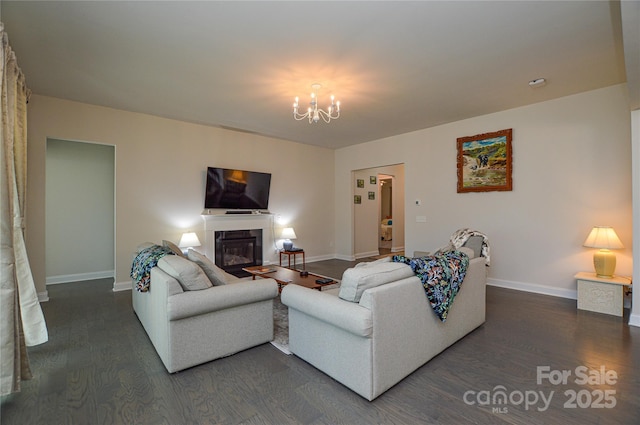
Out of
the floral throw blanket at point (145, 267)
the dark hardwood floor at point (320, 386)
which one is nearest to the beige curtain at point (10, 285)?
the dark hardwood floor at point (320, 386)

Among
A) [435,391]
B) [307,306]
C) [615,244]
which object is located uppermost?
[615,244]

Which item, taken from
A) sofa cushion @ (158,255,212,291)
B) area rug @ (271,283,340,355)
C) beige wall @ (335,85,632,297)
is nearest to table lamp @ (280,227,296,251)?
area rug @ (271,283,340,355)

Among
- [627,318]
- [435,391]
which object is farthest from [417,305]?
[627,318]

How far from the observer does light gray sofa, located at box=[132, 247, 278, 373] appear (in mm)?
2223

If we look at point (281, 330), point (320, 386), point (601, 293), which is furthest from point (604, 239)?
point (281, 330)

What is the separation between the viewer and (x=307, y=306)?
2215 millimetres

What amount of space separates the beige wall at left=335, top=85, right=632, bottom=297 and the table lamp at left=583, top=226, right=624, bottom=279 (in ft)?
1.17

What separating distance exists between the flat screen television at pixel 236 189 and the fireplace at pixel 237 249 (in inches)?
20.8

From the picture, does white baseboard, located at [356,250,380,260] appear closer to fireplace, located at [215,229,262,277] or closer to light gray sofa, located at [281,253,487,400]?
fireplace, located at [215,229,262,277]

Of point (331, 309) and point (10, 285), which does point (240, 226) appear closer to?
point (10, 285)

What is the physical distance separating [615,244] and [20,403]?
18.4 ft

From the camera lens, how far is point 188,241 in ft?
16.5

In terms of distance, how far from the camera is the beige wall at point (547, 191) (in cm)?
380

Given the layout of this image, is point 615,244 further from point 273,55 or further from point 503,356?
point 273,55
